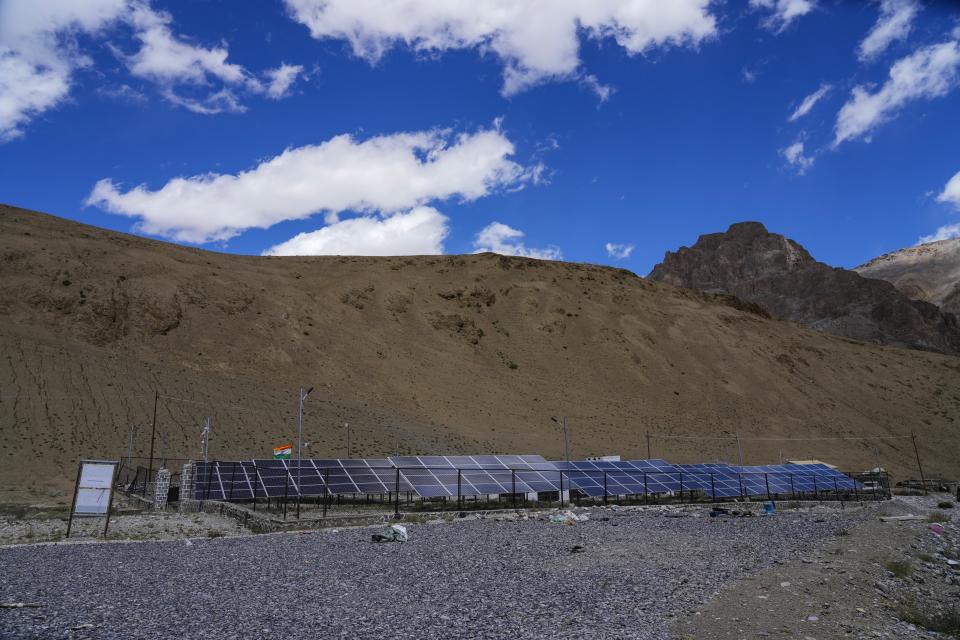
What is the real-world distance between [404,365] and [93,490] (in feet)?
174

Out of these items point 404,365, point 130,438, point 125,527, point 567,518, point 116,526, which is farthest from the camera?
point 404,365

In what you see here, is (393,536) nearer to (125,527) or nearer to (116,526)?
(125,527)

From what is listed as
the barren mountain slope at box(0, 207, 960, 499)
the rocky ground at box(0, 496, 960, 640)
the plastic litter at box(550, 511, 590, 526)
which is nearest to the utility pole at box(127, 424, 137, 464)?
the barren mountain slope at box(0, 207, 960, 499)

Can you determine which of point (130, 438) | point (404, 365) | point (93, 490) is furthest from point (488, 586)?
point (404, 365)

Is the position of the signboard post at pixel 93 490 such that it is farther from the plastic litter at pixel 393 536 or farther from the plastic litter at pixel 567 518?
the plastic litter at pixel 567 518

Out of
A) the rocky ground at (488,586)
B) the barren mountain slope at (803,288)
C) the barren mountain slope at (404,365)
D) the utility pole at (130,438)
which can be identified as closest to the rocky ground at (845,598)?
the rocky ground at (488,586)

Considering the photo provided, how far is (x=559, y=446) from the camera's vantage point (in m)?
59.7

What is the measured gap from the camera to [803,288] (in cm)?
16700

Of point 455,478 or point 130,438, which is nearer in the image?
point 455,478

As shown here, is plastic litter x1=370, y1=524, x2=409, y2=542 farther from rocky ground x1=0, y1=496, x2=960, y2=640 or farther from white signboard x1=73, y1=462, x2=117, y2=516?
white signboard x1=73, y1=462, x2=117, y2=516

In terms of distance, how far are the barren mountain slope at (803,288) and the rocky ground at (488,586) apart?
5182 inches

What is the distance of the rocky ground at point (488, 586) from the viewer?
29.9ft

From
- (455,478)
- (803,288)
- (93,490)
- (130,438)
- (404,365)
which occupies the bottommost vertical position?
(93,490)

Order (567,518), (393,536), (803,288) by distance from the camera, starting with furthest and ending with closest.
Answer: (803,288) → (567,518) → (393,536)
